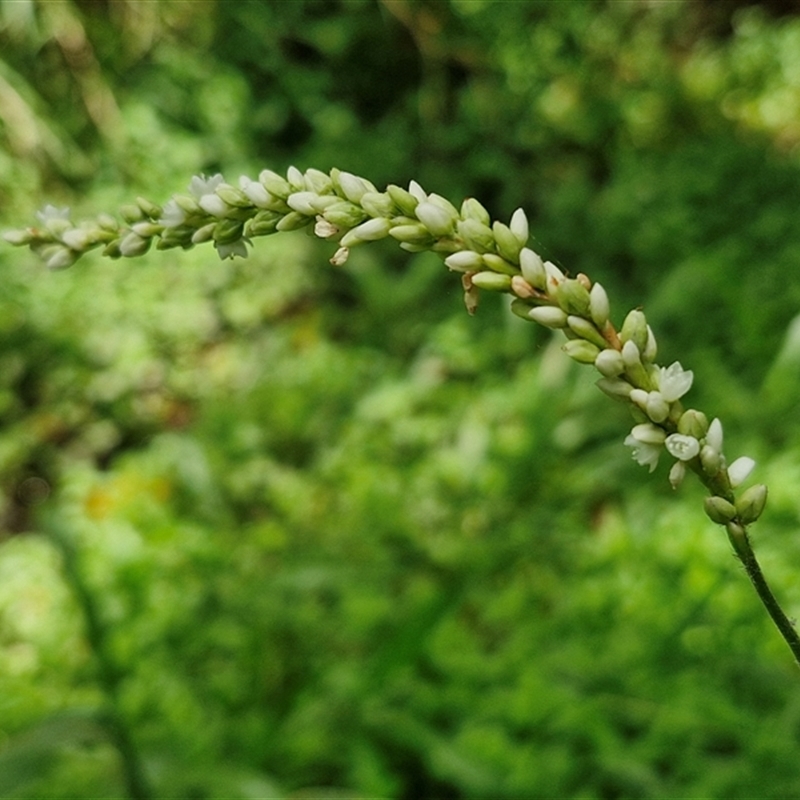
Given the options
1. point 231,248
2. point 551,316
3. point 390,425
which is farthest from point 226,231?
point 390,425

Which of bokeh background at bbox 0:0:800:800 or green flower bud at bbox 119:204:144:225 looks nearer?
green flower bud at bbox 119:204:144:225

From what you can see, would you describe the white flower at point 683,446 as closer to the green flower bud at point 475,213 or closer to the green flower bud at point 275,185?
the green flower bud at point 475,213

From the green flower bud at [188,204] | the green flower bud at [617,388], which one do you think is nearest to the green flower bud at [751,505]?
the green flower bud at [617,388]

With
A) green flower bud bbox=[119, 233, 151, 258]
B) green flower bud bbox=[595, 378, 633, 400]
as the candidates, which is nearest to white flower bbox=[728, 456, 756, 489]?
green flower bud bbox=[595, 378, 633, 400]

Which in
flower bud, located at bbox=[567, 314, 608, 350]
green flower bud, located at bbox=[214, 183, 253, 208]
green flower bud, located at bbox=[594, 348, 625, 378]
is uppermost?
green flower bud, located at bbox=[214, 183, 253, 208]

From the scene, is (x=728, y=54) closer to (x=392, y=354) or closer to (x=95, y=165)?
(x=392, y=354)

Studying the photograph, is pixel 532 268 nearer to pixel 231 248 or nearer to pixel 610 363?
pixel 610 363

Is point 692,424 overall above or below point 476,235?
below

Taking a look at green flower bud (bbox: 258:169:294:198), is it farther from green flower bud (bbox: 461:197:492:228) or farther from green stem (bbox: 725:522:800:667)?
green stem (bbox: 725:522:800:667)
